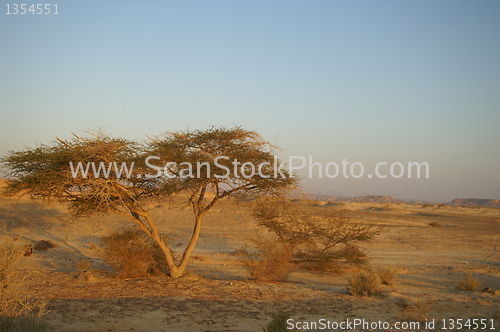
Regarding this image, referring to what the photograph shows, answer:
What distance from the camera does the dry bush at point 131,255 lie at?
11156mm

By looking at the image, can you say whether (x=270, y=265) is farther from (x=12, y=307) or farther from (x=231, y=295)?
(x=12, y=307)

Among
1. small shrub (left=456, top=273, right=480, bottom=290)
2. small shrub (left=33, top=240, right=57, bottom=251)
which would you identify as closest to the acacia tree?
small shrub (left=456, top=273, right=480, bottom=290)

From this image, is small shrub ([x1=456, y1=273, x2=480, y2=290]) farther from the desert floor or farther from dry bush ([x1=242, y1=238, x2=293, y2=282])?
dry bush ([x1=242, y1=238, x2=293, y2=282])

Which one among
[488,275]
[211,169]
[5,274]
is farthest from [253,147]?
[488,275]

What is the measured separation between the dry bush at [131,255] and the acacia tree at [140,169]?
2.97 ft

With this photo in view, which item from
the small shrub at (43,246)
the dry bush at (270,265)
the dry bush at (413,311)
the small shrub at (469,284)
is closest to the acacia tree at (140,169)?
the dry bush at (270,265)

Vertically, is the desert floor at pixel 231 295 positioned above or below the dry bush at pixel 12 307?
below

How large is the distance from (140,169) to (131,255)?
2.94 metres

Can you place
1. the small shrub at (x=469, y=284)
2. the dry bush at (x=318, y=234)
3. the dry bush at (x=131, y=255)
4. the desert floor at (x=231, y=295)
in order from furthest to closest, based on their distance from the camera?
the dry bush at (x=318, y=234)
the dry bush at (x=131, y=255)
the small shrub at (x=469, y=284)
the desert floor at (x=231, y=295)

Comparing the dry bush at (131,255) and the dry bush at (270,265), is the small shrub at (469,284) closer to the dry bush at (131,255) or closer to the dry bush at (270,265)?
the dry bush at (270,265)

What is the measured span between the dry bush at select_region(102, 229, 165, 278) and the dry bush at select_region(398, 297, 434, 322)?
23.2 ft

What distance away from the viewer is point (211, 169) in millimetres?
9625

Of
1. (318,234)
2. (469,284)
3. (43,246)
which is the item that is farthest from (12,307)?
(43,246)

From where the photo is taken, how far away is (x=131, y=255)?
11.2 metres
